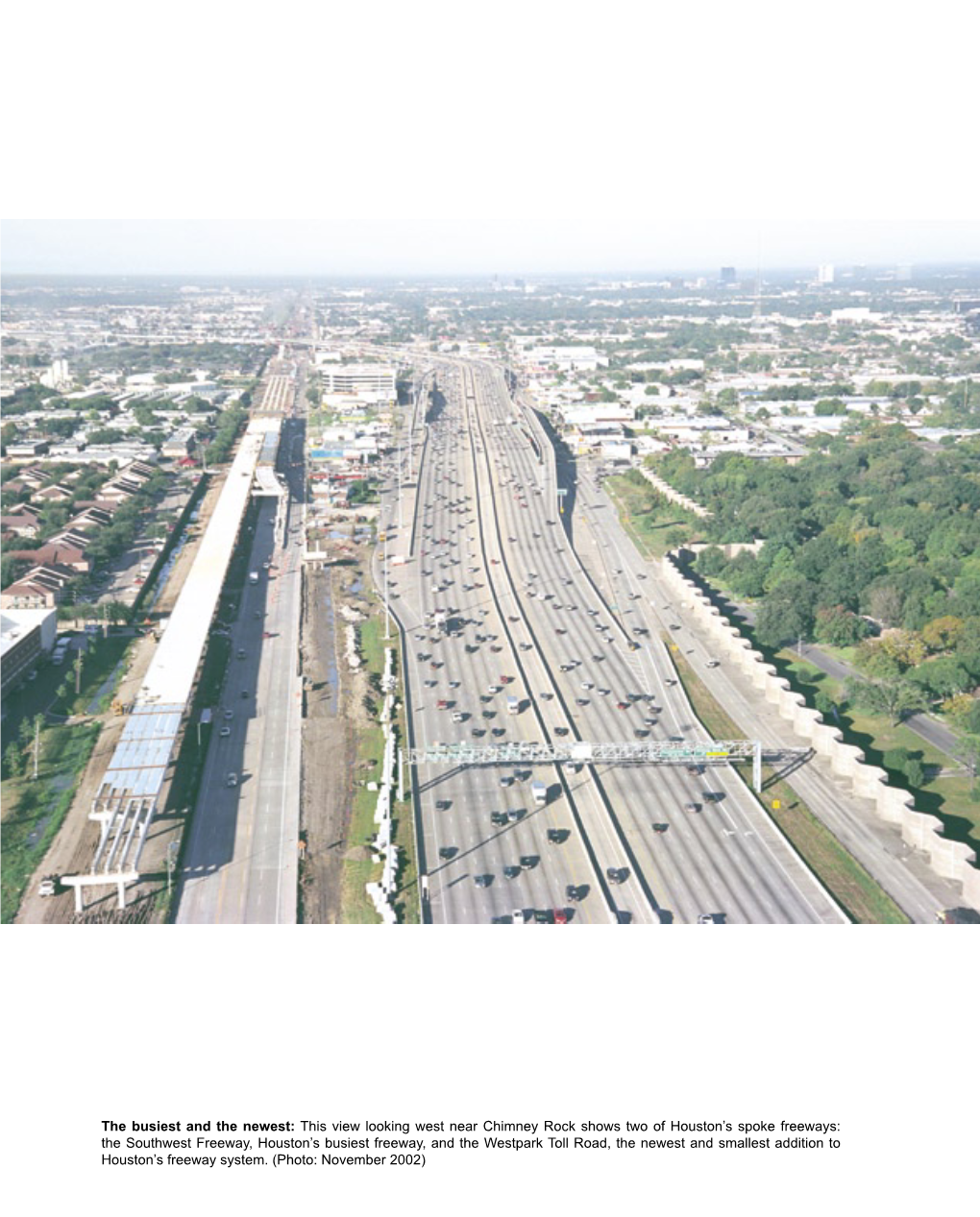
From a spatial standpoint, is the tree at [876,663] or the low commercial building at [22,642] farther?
the tree at [876,663]

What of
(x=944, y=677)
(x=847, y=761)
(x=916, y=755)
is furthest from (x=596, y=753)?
(x=944, y=677)

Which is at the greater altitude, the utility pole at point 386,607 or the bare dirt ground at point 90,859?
the bare dirt ground at point 90,859

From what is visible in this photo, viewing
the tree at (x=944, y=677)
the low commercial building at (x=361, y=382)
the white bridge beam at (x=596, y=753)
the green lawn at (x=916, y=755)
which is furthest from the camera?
the low commercial building at (x=361, y=382)

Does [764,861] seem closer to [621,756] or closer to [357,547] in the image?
[621,756]

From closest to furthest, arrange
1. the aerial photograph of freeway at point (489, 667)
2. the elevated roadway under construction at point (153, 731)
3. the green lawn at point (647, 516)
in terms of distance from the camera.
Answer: the elevated roadway under construction at point (153, 731)
the aerial photograph of freeway at point (489, 667)
the green lawn at point (647, 516)

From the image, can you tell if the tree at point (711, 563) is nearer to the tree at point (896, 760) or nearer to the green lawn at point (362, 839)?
the tree at point (896, 760)

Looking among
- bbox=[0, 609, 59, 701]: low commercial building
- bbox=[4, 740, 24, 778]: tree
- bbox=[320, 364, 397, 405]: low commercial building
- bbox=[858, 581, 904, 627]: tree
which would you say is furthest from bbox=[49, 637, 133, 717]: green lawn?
bbox=[320, 364, 397, 405]: low commercial building

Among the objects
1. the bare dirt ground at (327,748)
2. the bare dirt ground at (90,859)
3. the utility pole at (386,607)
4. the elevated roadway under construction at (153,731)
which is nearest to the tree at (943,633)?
the utility pole at (386,607)
